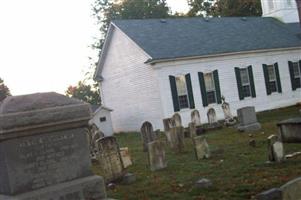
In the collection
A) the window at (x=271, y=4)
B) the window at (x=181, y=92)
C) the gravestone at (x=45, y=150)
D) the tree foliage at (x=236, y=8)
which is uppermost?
the tree foliage at (x=236, y=8)

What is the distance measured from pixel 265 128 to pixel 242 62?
Result: 11.5 meters

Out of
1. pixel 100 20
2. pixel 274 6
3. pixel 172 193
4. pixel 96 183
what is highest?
pixel 100 20

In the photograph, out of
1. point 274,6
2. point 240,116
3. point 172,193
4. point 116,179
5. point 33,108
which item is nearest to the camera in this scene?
point 33,108

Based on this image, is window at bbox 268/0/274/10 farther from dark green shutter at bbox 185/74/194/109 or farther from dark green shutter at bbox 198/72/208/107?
dark green shutter at bbox 185/74/194/109

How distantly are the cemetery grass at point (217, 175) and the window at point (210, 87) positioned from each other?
12.9 metres

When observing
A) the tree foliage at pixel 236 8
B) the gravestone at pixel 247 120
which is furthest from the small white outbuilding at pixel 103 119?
the tree foliage at pixel 236 8

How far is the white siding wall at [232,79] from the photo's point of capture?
25531mm

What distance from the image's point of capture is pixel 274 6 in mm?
37438

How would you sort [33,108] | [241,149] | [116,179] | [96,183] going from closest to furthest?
[33,108]
[96,183]
[116,179]
[241,149]

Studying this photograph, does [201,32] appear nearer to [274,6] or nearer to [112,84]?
[112,84]

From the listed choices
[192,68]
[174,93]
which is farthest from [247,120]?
[192,68]

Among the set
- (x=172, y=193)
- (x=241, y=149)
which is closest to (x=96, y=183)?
(x=172, y=193)

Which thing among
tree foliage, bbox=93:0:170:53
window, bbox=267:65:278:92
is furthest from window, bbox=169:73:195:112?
tree foliage, bbox=93:0:170:53

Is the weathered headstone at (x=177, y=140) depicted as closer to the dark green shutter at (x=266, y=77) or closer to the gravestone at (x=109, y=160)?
the gravestone at (x=109, y=160)
